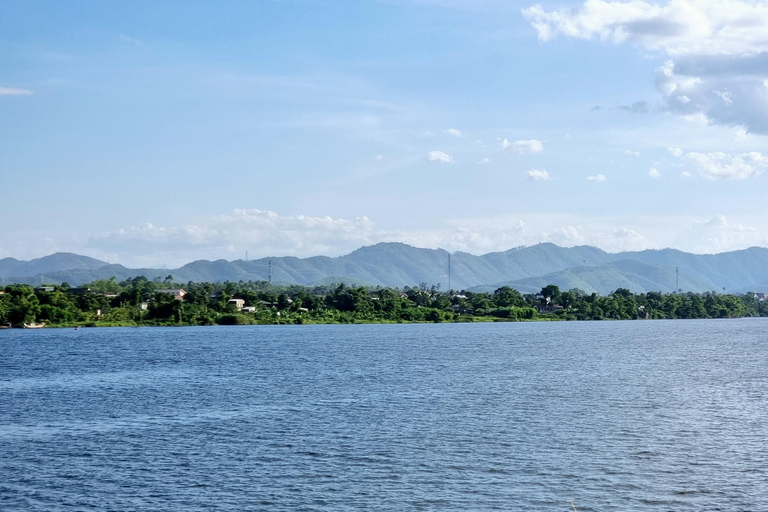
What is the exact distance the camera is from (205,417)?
149 feet

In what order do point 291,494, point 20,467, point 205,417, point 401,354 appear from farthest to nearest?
point 401,354 < point 205,417 < point 20,467 < point 291,494

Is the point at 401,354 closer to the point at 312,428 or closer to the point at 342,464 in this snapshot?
the point at 312,428

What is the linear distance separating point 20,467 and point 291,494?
501 inches

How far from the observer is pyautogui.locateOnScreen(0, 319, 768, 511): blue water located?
2831cm

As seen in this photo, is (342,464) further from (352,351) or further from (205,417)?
(352,351)

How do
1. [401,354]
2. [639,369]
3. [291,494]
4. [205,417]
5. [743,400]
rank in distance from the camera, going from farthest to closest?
1. [401,354]
2. [639,369]
3. [743,400]
4. [205,417]
5. [291,494]

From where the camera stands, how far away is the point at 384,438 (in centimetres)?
3825

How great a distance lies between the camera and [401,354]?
9625cm

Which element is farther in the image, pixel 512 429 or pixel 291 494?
pixel 512 429

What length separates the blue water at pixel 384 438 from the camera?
2831 centimetres

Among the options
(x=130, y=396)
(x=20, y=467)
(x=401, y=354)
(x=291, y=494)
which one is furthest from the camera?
(x=401, y=354)

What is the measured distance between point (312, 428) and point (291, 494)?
12.9 metres

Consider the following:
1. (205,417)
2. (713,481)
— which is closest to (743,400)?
(713,481)

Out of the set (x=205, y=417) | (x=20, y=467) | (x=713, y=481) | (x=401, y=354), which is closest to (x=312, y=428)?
(x=205, y=417)
